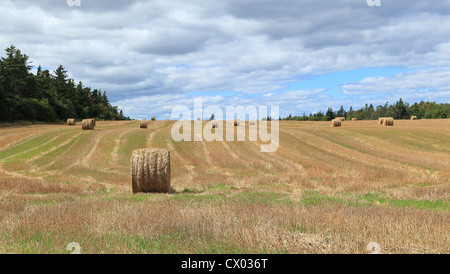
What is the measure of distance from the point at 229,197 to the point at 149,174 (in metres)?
4.82

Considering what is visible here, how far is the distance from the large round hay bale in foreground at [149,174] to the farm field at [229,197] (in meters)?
1.01

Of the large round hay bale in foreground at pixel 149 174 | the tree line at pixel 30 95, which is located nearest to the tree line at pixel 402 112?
the tree line at pixel 30 95

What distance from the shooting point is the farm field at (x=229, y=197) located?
22.6 ft

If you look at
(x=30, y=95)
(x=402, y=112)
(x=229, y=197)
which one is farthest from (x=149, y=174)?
(x=402, y=112)

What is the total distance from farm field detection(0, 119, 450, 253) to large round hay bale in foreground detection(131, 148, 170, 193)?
1.01 meters

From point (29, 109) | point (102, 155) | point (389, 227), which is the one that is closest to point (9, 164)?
point (102, 155)

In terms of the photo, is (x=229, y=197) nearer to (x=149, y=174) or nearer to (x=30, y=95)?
(x=149, y=174)

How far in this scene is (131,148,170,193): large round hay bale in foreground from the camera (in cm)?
1656

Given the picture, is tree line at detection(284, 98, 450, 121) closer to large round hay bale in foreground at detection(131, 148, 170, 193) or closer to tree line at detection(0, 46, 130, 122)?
tree line at detection(0, 46, 130, 122)

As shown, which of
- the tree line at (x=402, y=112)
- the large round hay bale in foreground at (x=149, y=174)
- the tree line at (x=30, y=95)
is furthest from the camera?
the tree line at (x=402, y=112)

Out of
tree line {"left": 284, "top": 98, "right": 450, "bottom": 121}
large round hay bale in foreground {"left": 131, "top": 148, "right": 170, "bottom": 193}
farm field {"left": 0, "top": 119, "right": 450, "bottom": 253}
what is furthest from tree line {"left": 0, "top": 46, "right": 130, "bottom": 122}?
tree line {"left": 284, "top": 98, "right": 450, "bottom": 121}

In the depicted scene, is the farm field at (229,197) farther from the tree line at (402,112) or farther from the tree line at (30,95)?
the tree line at (402,112)

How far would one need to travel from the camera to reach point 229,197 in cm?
1378
